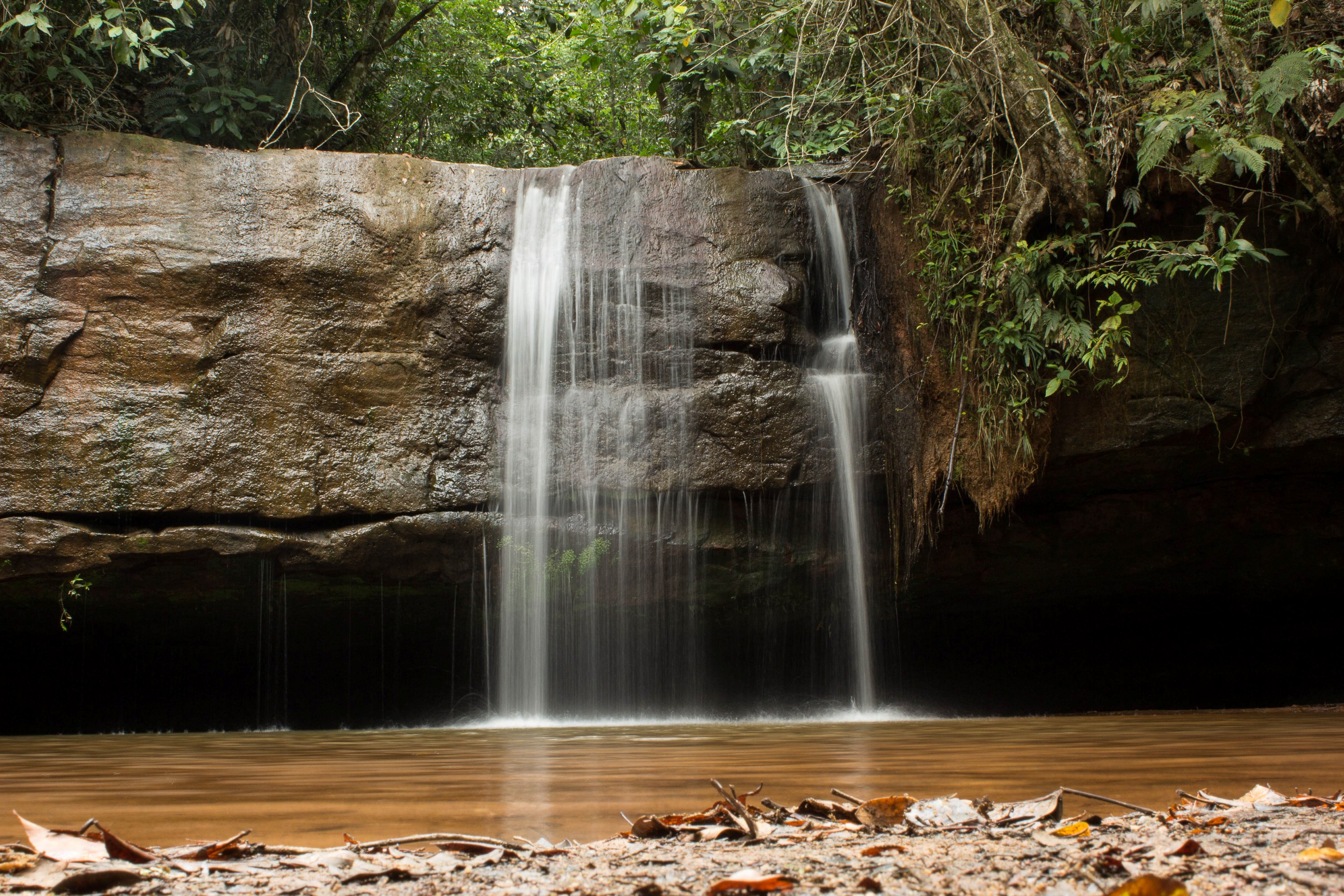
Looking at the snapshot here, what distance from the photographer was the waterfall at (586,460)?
6.74 metres

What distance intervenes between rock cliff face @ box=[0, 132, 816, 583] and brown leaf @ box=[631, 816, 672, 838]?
525 cm

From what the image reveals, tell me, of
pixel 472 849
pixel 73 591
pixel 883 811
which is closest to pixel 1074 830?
pixel 883 811

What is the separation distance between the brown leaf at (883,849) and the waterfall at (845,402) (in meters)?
5.55

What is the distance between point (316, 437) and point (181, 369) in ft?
3.28

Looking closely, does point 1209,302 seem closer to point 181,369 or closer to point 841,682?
point 841,682

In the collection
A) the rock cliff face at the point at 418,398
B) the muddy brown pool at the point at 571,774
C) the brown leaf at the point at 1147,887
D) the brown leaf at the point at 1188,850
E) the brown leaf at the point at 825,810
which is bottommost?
the muddy brown pool at the point at 571,774

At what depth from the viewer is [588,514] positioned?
677 centimetres

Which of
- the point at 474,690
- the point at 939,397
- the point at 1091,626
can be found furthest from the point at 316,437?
the point at 1091,626

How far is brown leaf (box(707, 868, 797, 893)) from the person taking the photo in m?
1.07

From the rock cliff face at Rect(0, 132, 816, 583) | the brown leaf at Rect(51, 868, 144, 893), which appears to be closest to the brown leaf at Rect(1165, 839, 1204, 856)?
the brown leaf at Rect(51, 868, 144, 893)

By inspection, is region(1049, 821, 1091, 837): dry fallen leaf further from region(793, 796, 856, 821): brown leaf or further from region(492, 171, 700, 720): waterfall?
region(492, 171, 700, 720): waterfall

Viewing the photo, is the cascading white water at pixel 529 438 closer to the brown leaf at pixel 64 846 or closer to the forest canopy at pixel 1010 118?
the forest canopy at pixel 1010 118

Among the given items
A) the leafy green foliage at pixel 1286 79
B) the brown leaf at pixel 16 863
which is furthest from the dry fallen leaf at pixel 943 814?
the leafy green foliage at pixel 1286 79

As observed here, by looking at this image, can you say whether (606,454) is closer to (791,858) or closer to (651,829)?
(651,829)
